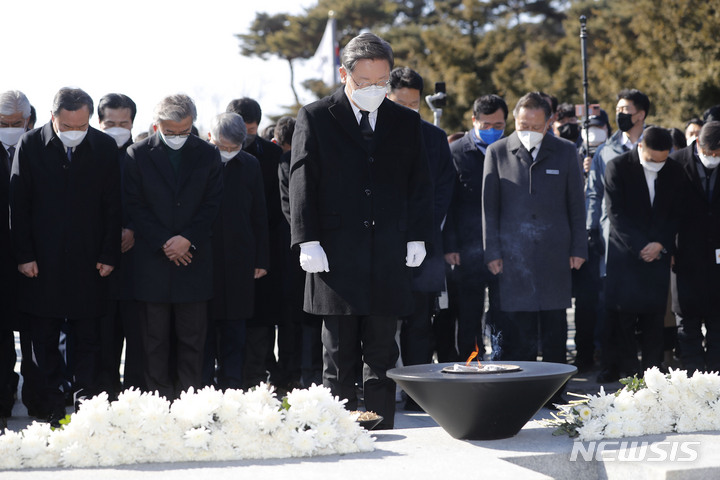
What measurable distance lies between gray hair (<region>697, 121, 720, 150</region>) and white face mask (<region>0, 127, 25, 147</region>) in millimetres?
5387

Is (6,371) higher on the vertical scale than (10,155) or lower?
lower

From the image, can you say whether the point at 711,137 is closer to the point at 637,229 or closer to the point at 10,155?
the point at 637,229

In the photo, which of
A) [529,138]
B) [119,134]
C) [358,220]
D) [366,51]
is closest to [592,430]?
[358,220]

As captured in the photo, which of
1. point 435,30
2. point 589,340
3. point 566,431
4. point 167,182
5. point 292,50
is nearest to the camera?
point 566,431

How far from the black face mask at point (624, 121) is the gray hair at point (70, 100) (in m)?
4.99

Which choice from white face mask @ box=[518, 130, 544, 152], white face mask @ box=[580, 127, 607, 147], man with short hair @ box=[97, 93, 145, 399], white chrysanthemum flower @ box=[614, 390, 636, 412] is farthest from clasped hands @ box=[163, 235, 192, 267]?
white face mask @ box=[580, 127, 607, 147]

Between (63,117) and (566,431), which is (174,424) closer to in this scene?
(566,431)

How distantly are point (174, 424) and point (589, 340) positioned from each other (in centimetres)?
549

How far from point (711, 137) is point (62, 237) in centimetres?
508

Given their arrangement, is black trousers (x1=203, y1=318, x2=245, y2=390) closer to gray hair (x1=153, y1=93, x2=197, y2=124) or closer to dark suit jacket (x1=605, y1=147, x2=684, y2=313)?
gray hair (x1=153, y1=93, x2=197, y2=124)

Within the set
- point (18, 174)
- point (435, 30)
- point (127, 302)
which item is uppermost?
point (435, 30)

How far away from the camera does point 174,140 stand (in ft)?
20.9

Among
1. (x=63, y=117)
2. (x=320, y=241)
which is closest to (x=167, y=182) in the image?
(x=63, y=117)

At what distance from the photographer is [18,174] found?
6312mm
